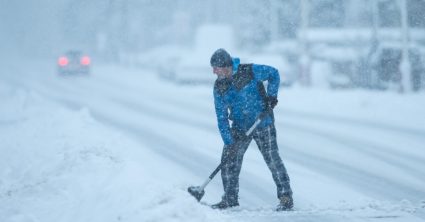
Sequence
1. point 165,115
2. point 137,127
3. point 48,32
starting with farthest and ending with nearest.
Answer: point 48,32, point 165,115, point 137,127

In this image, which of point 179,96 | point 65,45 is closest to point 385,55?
point 179,96

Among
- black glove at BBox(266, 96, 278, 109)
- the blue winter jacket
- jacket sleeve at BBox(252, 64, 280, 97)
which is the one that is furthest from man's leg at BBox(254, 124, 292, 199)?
jacket sleeve at BBox(252, 64, 280, 97)

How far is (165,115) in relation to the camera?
Answer: 55.1ft

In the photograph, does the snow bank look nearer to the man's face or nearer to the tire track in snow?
the man's face

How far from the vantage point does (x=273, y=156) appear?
625 centimetres

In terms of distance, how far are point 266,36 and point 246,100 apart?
132 feet

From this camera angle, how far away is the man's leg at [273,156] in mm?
6215

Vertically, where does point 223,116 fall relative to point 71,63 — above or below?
above

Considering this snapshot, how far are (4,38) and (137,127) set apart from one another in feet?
328

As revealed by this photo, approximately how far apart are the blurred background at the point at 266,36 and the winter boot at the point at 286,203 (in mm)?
13807

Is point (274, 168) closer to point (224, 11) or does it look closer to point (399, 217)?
point (399, 217)

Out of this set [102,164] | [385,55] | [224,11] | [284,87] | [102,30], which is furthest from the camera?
[102,30]

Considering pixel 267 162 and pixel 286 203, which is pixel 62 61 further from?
pixel 286 203

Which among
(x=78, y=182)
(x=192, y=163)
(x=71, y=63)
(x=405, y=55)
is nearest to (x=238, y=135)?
(x=78, y=182)
